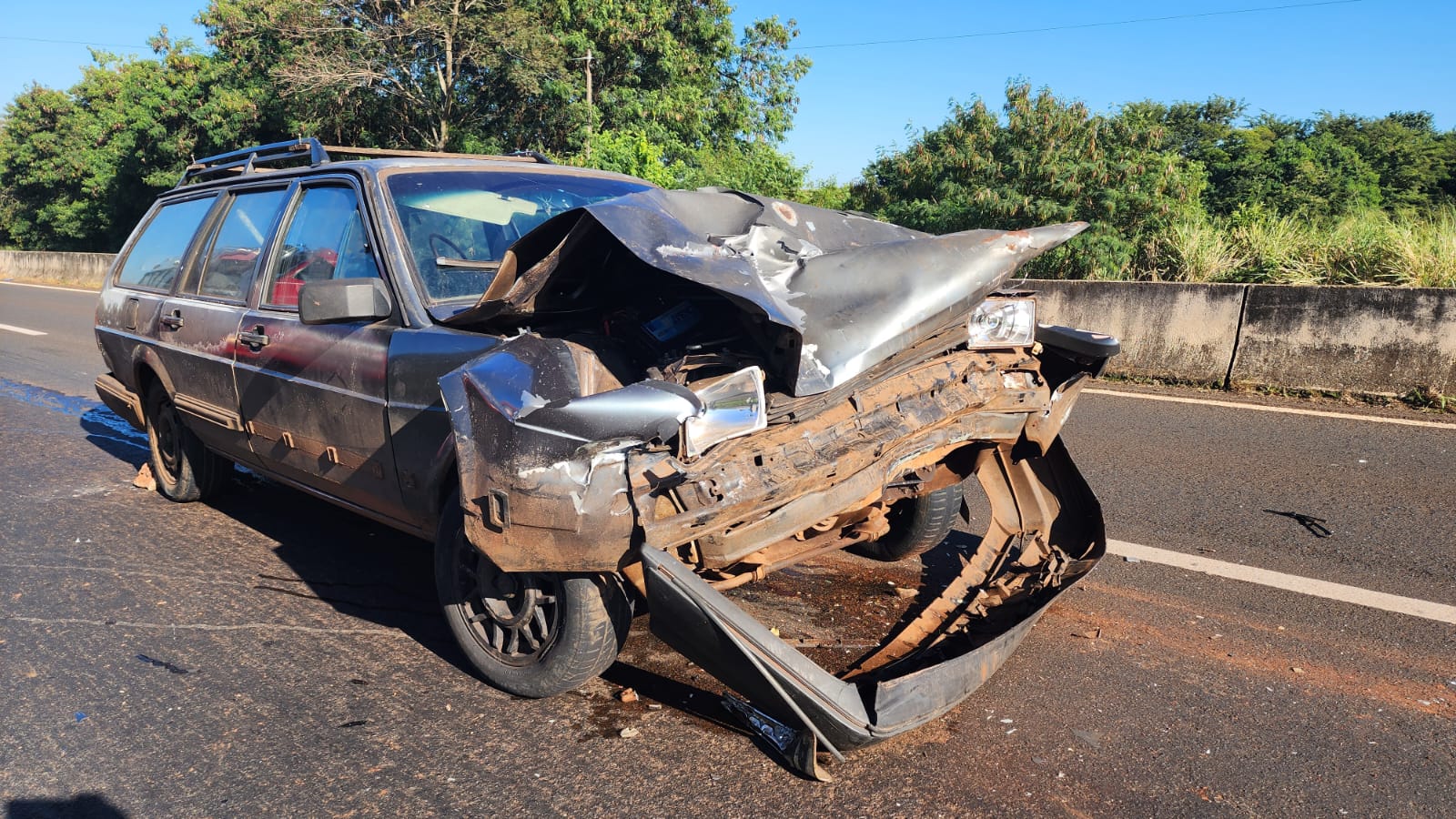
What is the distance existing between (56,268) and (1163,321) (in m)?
34.1

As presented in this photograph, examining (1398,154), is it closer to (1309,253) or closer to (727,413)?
(1309,253)

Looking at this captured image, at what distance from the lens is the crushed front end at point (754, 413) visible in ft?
8.81

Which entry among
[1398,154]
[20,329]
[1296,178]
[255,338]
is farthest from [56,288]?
[1398,154]

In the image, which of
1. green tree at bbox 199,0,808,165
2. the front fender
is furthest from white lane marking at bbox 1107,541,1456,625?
green tree at bbox 199,0,808,165

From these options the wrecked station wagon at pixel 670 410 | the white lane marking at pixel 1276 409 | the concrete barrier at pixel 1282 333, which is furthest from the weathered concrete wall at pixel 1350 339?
the wrecked station wagon at pixel 670 410

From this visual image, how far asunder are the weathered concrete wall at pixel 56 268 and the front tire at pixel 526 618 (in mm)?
28823

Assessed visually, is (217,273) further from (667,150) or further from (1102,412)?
(667,150)

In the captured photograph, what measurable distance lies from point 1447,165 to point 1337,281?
3615cm

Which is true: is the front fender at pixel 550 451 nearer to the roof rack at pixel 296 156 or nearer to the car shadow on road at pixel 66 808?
the car shadow on road at pixel 66 808

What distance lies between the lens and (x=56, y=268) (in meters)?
31.2

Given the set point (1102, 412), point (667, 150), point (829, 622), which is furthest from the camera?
point (667, 150)

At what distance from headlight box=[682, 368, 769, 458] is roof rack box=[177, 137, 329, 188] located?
298cm

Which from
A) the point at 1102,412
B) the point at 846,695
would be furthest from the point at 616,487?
the point at 1102,412

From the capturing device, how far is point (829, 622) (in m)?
3.85
